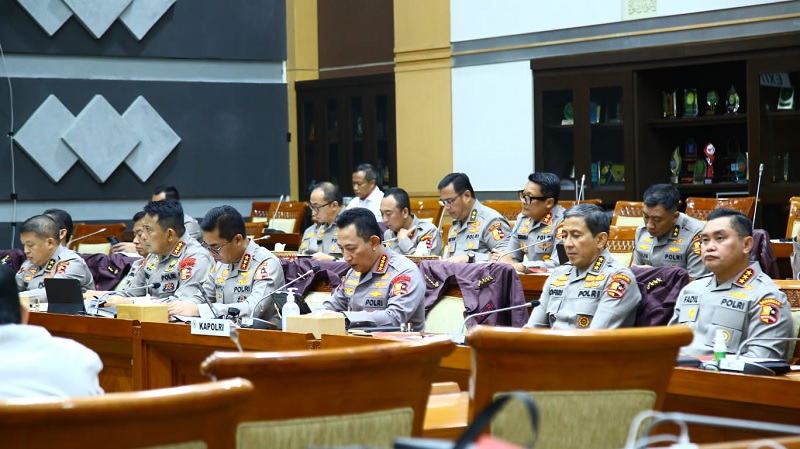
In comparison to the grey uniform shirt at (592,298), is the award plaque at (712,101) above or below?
above

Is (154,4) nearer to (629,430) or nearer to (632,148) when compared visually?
(632,148)

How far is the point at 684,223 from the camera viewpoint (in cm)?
676

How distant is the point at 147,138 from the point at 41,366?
30.4ft

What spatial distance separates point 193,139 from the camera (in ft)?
37.9

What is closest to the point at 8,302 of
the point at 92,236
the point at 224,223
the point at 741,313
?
the point at 741,313

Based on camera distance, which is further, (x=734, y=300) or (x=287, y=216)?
(x=287, y=216)

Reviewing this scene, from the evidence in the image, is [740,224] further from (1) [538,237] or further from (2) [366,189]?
(2) [366,189]

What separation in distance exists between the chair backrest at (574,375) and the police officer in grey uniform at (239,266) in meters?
3.42

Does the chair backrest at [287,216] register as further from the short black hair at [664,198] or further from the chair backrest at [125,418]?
the chair backrest at [125,418]

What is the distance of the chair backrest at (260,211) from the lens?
443 inches

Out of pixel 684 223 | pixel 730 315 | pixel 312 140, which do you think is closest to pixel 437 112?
pixel 312 140

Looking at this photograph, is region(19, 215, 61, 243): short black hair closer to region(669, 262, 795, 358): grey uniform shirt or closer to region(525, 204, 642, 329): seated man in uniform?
region(525, 204, 642, 329): seated man in uniform

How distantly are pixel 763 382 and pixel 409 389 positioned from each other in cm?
141

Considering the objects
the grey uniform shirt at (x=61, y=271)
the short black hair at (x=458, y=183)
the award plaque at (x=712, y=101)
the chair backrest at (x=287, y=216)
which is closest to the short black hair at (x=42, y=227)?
the grey uniform shirt at (x=61, y=271)
